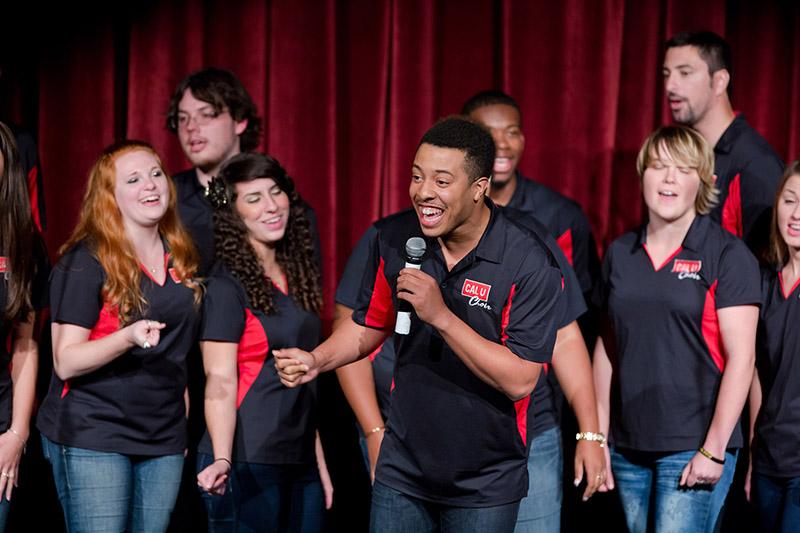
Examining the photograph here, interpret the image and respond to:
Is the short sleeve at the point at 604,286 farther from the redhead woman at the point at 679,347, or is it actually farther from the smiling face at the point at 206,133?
the smiling face at the point at 206,133

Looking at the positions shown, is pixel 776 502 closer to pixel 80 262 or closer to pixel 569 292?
pixel 569 292

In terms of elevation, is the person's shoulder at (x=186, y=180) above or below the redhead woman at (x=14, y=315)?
above

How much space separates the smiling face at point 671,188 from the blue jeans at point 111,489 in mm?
1625

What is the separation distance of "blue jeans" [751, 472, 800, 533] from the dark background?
4.81ft

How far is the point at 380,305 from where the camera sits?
90.4 inches

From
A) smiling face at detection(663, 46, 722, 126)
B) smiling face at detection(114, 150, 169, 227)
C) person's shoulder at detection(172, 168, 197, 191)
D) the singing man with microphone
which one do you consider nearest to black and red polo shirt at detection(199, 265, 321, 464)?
smiling face at detection(114, 150, 169, 227)

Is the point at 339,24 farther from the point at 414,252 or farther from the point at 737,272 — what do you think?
the point at 414,252

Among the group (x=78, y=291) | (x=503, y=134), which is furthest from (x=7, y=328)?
(x=503, y=134)

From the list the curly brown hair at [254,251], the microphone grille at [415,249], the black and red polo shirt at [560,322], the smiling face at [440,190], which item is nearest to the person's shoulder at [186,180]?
the curly brown hair at [254,251]

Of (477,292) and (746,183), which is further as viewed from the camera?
(746,183)

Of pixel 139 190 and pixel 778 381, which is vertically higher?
pixel 139 190

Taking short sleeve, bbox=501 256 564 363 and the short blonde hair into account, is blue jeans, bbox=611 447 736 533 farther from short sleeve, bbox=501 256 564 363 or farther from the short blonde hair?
short sleeve, bbox=501 256 564 363

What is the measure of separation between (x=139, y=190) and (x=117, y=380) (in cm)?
54

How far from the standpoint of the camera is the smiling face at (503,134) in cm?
322
